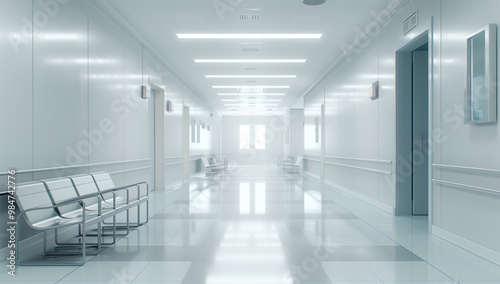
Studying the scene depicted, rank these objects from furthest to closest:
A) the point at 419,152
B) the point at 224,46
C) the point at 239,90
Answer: the point at 239,90
the point at 224,46
the point at 419,152

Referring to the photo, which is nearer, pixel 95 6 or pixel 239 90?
pixel 95 6

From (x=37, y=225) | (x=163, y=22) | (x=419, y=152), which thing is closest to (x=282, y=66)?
(x=163, y=22)

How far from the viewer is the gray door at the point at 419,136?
609cm

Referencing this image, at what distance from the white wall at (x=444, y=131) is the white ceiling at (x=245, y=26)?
80cm

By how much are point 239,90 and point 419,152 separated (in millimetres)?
9082

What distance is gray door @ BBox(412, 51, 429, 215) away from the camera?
6094 mm

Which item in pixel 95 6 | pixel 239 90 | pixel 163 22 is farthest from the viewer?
pixel 239 90

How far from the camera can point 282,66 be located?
395 inches

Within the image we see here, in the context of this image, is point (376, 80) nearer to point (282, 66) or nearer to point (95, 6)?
point (282, 66)

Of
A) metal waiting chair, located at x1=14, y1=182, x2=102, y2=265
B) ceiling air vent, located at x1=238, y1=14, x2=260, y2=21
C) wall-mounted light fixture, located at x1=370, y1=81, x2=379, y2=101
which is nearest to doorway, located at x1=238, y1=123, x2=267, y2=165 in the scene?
wall-mounted light fixture, located at x1=370, y1=81, x2=379, y2=101

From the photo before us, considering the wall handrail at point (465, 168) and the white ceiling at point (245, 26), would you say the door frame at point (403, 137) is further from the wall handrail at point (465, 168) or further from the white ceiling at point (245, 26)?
the wall handrail at point (465, 168)

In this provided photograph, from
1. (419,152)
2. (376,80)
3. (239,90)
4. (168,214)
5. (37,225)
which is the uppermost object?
(239,90)

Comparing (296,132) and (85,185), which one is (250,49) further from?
(296,132)

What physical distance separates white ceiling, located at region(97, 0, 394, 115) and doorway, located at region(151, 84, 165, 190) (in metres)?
1.07
